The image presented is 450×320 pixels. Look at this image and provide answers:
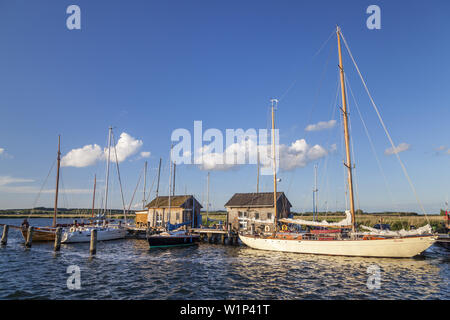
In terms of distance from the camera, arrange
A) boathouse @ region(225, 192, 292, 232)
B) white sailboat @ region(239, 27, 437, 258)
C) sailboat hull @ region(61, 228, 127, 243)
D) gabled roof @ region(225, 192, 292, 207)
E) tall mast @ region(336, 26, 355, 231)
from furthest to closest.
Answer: gabled roof @ region(225, 192, 292, 207) < boathouse @ region(225, 192, 292, 232) < sailboat hull @ region(61, 228, 127, 243) < tall mast @ region(336, 26, 355, 231) < white sailboat @ region(239, 27, 437, 258)

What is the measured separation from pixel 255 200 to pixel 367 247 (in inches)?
883

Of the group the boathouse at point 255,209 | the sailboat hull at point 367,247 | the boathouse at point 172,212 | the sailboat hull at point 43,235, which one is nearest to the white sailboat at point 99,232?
the sailboat hull at point 43,235

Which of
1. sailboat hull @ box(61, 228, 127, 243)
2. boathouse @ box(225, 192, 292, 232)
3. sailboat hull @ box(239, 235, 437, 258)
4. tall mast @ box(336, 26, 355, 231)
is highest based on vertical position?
tall mast @ box(336, 26, 355, 231)

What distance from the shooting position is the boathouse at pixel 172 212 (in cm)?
5034

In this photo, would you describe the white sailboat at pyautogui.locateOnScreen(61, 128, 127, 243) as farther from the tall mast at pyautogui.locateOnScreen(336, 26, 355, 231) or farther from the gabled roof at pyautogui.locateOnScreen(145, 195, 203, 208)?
the tall mast at pyautogui.locateOnScreen(336, 26, 355, 231)

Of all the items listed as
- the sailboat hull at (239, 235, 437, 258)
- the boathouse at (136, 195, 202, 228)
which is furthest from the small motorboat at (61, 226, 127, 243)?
the sailboat hull at (239, 235, 437, 258)

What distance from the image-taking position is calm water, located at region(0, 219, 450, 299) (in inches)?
643

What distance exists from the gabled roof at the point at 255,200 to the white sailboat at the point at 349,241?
1166 centimetres

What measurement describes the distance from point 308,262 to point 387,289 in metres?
9.22

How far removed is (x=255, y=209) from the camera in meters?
45.9

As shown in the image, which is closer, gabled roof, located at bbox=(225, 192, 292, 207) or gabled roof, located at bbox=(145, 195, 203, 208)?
gabled roof, located at bbox=(225, 192, 292, 207)

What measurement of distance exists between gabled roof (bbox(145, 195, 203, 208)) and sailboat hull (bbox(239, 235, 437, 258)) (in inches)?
955
